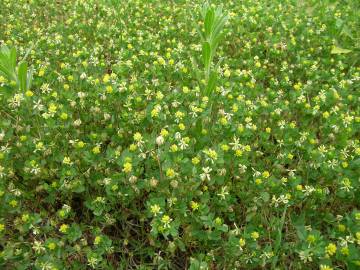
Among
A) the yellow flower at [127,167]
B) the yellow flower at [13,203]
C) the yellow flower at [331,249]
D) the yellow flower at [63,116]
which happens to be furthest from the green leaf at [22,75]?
the yellow flower at [331,249]

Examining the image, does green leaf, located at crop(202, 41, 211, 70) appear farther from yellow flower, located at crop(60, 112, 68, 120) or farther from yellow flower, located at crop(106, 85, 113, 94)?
yellow flower, located at crop(60, 112, 68, 120)

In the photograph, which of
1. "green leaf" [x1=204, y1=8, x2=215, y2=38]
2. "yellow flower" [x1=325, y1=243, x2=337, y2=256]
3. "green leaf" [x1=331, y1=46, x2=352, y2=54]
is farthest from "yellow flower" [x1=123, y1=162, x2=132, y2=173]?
"green leaf" [x1=331, y1=46, x2=352, y2=54]

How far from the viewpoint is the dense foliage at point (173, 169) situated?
2.41m

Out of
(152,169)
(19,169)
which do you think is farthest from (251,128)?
(19,169)

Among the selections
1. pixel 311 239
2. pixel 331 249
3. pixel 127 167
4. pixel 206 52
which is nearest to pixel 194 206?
pixel 127 167

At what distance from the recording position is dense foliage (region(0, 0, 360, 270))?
2.41 meters

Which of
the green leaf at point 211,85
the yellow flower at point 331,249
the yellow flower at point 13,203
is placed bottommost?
the yellow flower at point 331,249

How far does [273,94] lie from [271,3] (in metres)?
2.59

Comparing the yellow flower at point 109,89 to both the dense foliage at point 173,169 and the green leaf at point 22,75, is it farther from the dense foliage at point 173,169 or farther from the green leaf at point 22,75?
the green leaf at point 22,75

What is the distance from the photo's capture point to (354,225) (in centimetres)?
245

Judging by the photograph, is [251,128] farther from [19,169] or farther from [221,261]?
[19,169]

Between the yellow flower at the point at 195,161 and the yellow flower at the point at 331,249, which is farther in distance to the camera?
the yellow flower at the point at 195,161

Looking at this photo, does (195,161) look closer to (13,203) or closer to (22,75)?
(13,203)

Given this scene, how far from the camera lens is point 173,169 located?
7.83 feet
